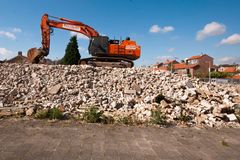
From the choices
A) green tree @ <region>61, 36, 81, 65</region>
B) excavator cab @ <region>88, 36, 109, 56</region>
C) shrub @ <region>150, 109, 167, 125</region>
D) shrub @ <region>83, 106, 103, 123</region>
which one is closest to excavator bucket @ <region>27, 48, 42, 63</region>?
excavator cab @ <region>88, 36, 109, 56</region>

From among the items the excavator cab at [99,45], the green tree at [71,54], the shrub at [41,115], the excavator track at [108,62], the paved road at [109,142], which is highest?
the green tree at [71,54]

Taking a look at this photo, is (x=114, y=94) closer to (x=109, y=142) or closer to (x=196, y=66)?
(x=109, y=142)

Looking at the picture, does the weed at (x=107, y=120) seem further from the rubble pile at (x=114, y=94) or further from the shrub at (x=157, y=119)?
the shrub at (x=157, y=119)

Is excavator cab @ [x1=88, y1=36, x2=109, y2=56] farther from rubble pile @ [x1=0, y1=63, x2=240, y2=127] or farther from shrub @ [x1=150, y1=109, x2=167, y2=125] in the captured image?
shrub @ [x1=150, y1=109, x2=167, y2=125]

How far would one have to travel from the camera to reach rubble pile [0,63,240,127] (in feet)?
23.6

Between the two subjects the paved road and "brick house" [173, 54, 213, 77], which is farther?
"brick house" [173, 54, 213, 77]

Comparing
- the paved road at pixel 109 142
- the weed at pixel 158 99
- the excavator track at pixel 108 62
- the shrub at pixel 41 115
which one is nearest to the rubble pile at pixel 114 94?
the weed at pixel 158 99

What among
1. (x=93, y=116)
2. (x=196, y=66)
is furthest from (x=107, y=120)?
(x=196, y=66)

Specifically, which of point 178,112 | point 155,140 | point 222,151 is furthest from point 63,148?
point 178,112

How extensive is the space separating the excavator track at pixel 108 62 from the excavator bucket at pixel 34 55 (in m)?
2.95

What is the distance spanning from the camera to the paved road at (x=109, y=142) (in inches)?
157

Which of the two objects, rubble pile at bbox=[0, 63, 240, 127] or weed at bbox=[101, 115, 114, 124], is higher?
rubble pile at bbox=[0, 63, 240, 127]

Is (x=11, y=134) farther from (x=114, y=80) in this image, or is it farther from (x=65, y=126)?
(x=114, y=80)

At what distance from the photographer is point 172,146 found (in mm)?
4629
